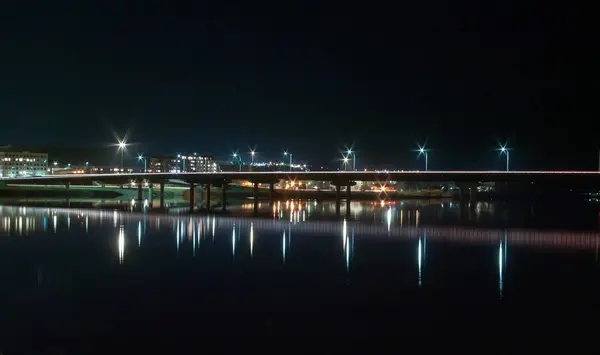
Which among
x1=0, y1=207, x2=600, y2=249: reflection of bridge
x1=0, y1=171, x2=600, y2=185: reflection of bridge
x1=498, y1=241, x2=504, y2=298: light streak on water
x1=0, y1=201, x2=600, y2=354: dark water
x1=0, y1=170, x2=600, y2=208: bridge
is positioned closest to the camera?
x1=0, y1=201, x2=600, y2=354: dark water

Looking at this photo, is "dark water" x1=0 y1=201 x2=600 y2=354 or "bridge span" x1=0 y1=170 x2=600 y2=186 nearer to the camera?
"dark water" x1=0 y1=201 x2=600 y2=354

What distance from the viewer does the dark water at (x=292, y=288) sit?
1580cm

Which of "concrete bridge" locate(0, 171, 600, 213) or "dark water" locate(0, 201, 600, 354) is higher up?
"concrete bridge" locate(0, 171, 600, 213)

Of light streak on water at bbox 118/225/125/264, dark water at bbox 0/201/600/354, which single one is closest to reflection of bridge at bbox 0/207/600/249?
dark water at bbox 0/201/600/354

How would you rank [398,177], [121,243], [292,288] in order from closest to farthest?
[292,288] < [121,243] < [398,177]

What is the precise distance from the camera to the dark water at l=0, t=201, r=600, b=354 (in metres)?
15.8

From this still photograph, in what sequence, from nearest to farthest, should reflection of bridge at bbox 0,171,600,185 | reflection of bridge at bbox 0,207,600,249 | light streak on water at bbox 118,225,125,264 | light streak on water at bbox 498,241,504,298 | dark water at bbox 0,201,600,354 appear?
1. dark water at bbox 0,201,600,354
2. light streak on water at bbox 498,241,504,298
3. light streak on water at bbox 118,225,125,264
4. reflection of bridge at bbox 0,207,600,249
5. reflection of bridge at bbox 0,171,600,185

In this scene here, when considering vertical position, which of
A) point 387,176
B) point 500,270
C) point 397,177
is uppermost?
point 387,176

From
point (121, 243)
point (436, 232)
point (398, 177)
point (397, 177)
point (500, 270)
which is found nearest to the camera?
point (500, 270)

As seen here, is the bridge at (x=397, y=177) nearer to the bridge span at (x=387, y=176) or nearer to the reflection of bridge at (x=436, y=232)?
the bridge span at (x=387, y=176)

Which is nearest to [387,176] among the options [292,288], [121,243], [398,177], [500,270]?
[398,177]

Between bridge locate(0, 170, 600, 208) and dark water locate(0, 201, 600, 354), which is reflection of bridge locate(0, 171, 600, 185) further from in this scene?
dark water locate(0, 201, 600, 354)

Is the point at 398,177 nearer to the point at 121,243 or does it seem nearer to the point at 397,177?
the point at 397,177

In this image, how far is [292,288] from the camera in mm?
21516
